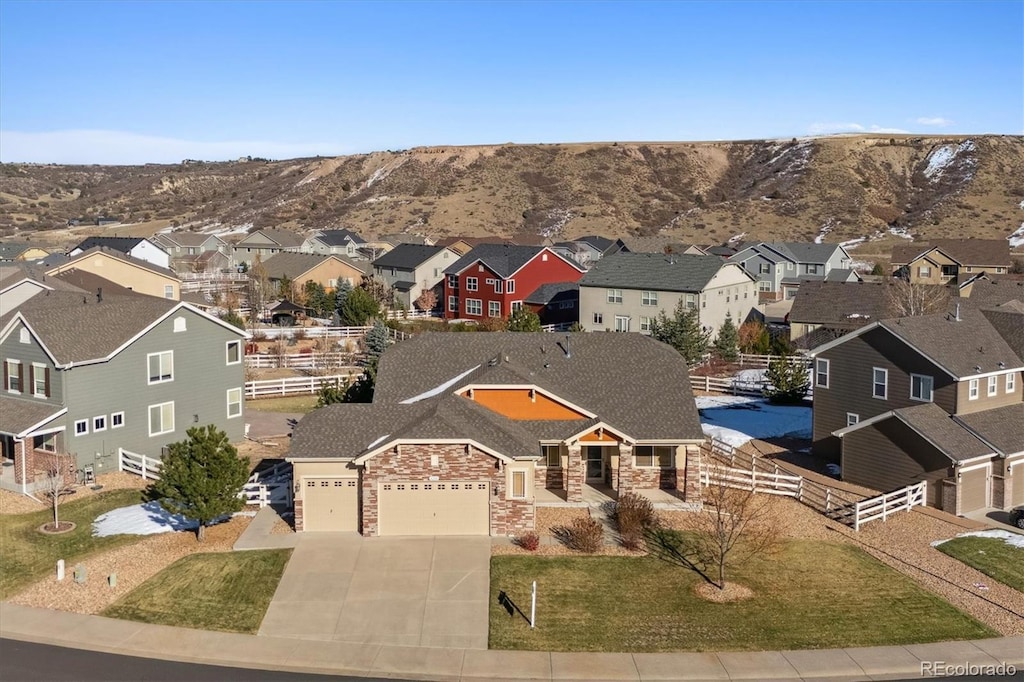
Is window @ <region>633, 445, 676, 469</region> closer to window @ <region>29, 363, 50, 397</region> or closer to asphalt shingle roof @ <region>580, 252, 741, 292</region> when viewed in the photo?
window @ <region>29, 363, 50, 397</region>

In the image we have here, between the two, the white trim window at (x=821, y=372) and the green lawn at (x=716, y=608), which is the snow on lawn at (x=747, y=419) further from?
the green lawn at (x=716, y=608)

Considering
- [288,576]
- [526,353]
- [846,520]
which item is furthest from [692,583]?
[526,353]

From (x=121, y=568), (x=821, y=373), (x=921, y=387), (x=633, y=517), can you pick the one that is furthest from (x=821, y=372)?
(x=121, y=568)

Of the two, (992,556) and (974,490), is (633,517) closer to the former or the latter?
(992,556)

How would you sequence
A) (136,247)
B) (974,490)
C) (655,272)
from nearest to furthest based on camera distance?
(974,490) → (655,272) → (136,247)

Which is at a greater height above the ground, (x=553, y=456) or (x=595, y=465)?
(x=553, y=456)

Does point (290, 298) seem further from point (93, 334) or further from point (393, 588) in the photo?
point (393, 588)
